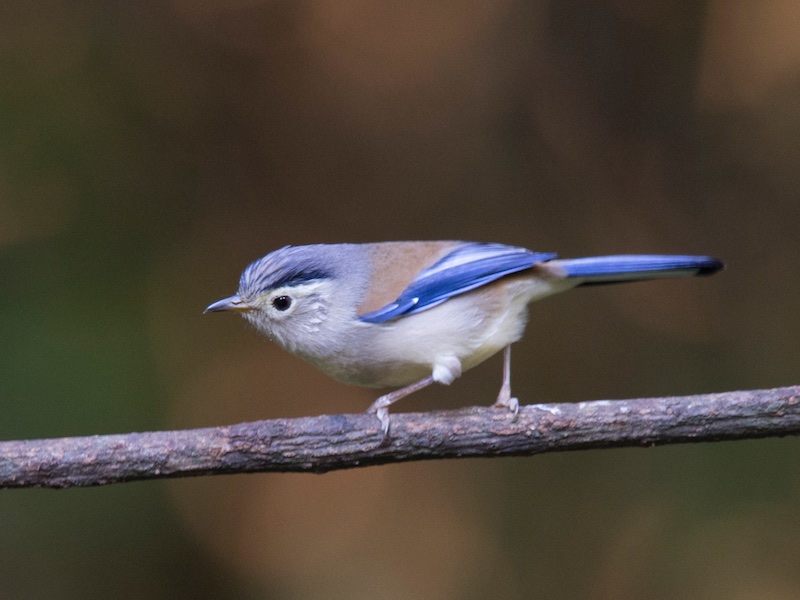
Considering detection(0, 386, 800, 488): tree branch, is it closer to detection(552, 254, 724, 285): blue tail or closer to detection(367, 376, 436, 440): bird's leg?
detection(367, 376, 436, 440): bird's leg

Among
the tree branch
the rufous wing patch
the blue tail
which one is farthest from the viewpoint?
the blue tail

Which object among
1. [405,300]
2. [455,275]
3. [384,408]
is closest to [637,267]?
[455,275]

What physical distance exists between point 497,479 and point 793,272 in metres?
2.31

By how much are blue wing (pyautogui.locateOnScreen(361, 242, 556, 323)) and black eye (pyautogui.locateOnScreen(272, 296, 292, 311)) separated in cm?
36

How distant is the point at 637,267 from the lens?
12.5 ft

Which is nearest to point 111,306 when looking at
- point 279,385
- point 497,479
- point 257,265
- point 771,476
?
point 279,385

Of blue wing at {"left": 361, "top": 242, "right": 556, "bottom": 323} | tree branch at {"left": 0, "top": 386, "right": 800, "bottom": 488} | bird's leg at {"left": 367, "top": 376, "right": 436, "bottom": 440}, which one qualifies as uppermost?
blue wing at {"left": 361, "top": 242, "right": 556, "bottom": 323}

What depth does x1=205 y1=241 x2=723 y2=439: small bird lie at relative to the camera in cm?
353

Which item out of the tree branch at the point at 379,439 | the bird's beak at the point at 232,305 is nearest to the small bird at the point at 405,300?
the bird's beak at the point at 232,305

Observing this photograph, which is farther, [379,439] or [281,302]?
[281,302]

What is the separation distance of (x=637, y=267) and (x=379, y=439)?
1.54 m

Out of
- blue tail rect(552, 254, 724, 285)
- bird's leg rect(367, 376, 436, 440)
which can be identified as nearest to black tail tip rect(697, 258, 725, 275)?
blue tail rect(552, 254, 724, 285)

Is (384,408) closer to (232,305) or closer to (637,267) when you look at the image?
(232,305)

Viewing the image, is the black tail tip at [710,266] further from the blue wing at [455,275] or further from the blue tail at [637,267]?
the blue wing at [455,275]
